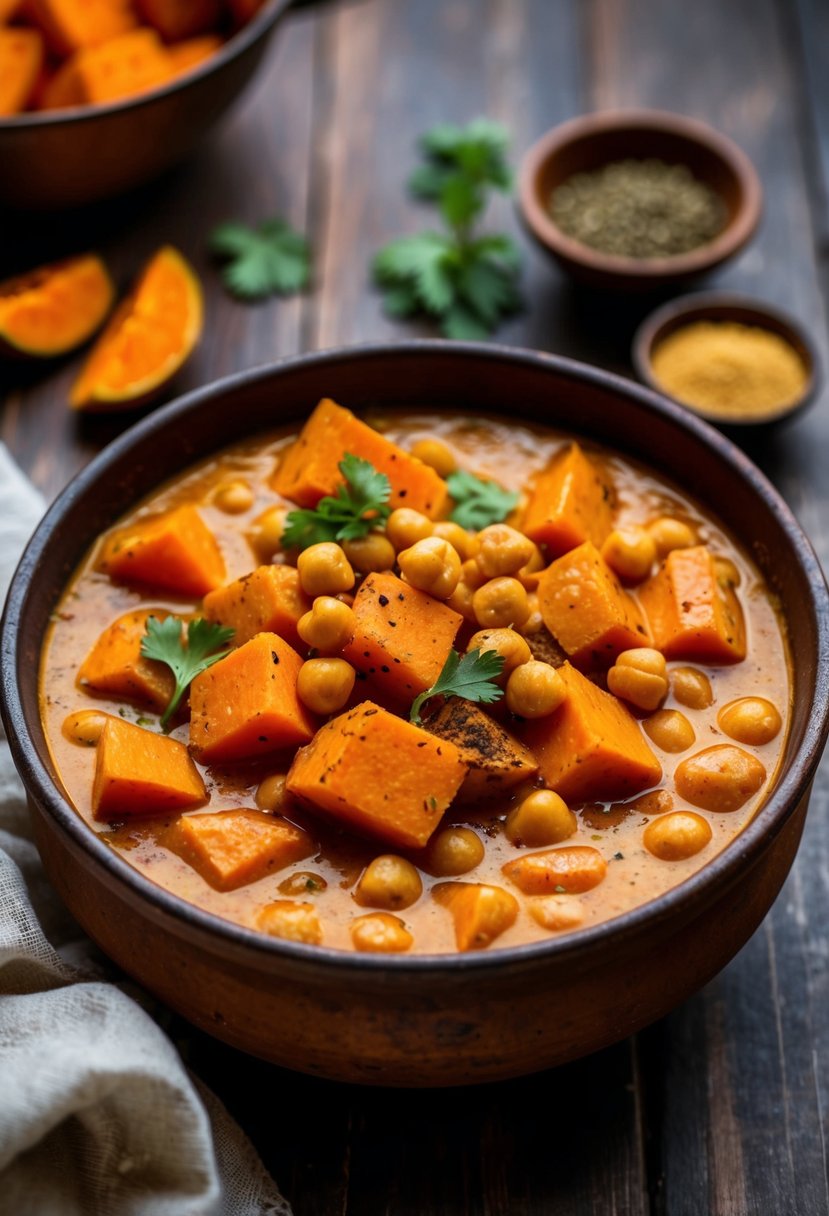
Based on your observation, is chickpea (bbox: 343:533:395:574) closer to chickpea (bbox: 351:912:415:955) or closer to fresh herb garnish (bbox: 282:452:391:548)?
fresh herb garnish (bbox: 282:452:391:548)

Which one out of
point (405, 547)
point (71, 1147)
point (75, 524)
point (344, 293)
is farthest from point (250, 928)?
point (344, 293)

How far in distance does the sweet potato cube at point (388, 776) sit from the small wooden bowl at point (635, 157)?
7.68 ft

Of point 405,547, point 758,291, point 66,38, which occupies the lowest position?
point 758,291

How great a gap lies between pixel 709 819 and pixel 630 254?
2.51 metres

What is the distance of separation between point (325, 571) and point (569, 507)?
64 centimetres

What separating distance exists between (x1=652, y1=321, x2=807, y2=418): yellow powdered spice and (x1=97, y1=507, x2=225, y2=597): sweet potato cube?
1.72 m

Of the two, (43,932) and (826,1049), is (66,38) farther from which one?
(826,1049)

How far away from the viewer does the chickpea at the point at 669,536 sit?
3.26 m

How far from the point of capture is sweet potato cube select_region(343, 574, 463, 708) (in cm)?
281

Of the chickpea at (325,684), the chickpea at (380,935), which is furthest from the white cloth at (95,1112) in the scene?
the chickpea at (325,684)

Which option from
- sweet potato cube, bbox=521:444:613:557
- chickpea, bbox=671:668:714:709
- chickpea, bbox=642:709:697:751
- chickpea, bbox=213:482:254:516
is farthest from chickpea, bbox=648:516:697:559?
chickpea, bbox=213:482:254:516

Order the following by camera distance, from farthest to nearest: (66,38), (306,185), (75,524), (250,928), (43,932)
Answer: (306,185), (66,38), (75,524), (43,932), (250,928)

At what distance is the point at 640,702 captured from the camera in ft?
9.54

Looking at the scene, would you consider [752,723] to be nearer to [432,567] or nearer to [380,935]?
[432,567]
